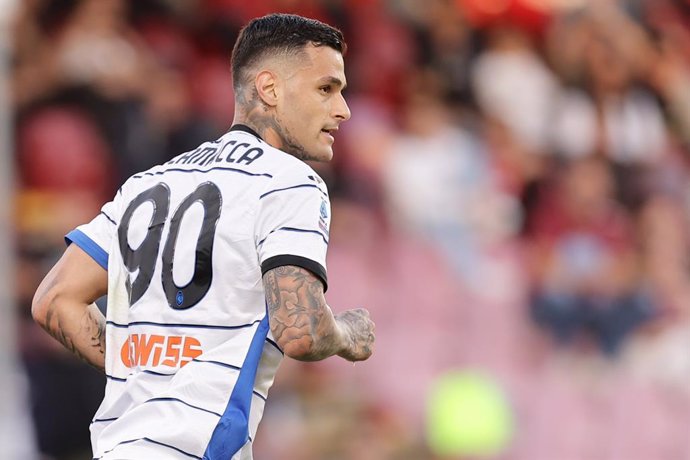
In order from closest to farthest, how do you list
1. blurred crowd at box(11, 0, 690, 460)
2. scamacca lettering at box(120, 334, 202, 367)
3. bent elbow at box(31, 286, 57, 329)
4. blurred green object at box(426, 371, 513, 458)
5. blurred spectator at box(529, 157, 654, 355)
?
1. scamacca lettering at box(120, 334, 202, 367)
2. bent elbow at box(31, 286, 57, 329)
3. blurred crowd at box(11, 0, 690, 460)
4. blurred green object at box(426, 371, 513, 458)
5. blurred spectator at box(529, 157, 654, 355)

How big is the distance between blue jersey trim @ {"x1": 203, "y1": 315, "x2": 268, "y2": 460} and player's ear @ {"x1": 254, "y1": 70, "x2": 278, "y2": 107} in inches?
27.0

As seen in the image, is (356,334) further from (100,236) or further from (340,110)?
(100,236)

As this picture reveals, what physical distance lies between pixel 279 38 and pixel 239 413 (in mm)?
1117

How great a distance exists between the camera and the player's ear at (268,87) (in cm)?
387

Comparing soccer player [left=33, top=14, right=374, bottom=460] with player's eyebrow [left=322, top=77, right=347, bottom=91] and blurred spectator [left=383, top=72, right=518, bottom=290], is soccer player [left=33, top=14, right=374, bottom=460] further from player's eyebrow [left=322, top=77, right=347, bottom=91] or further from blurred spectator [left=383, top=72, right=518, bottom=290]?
blurred spectator [left=383, top=72, right=518, bottom=290]

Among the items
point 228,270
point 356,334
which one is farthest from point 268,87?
point 356,334

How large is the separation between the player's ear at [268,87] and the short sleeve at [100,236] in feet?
1.78

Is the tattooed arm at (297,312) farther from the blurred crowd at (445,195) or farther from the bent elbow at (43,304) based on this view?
the blurred crowd at (445,195)

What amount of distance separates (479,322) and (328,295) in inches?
56.9

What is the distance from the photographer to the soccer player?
11.4 feet

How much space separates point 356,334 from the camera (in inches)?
145

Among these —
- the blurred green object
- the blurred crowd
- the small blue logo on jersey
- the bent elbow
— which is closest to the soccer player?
the small blue logo on jersey

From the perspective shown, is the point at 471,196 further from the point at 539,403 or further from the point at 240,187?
the point at 240,187

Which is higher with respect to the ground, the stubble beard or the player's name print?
the stubble beard
